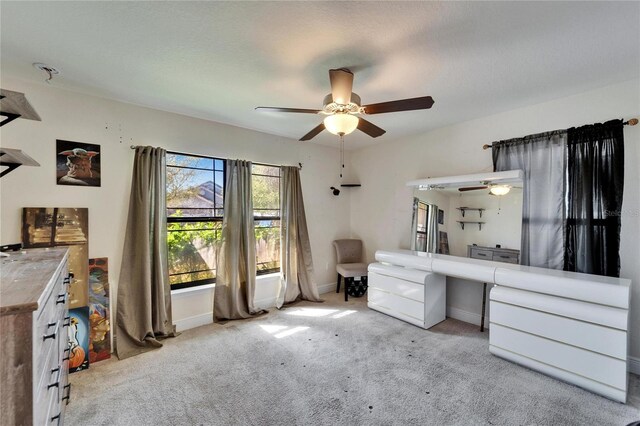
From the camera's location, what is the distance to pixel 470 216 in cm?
335

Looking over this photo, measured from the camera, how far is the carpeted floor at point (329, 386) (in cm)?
186

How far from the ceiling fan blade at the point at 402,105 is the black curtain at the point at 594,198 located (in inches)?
72.9

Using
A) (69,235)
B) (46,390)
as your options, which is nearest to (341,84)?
(46,390)

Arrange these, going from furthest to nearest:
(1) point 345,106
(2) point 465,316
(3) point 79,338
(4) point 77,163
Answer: (2) point 465,316
(4) point 77,163
(3) point 79,338
(1) point 345,106

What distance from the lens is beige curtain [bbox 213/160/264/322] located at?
3.45m

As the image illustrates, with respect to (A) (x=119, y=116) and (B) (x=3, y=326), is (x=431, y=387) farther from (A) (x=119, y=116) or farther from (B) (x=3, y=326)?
(A) (x=119, y=116)

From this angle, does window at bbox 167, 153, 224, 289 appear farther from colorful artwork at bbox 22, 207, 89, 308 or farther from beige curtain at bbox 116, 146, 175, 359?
colorful artwork at bbox 22, 207, 89, 308

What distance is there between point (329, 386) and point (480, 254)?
90.9 inches

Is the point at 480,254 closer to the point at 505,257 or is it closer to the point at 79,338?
the point at 505,257

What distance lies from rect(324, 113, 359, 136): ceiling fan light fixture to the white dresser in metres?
2.04

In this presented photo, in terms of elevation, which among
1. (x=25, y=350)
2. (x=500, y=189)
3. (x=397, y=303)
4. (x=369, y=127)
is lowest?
(x=397, y=303)

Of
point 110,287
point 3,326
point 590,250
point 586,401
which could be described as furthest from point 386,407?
point 110,287

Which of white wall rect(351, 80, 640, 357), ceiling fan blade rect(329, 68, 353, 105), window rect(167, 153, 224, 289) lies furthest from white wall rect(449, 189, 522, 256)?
window rect(167, 153, 224, 289)

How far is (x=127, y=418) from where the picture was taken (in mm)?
1840
